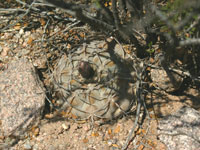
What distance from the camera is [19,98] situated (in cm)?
176

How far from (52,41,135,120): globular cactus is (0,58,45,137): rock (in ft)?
0.57

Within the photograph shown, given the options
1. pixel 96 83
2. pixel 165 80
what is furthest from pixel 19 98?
pixel 165 80

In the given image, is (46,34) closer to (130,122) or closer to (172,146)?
(130,122)

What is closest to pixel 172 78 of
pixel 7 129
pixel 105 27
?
pixel 105 27

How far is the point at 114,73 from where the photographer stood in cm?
169

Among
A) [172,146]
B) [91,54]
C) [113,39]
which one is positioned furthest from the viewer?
[113,39]

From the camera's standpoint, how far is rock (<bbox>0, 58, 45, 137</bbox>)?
1.70 m

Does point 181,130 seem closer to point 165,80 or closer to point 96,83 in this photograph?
point 165,80

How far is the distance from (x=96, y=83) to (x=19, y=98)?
0.62 metres

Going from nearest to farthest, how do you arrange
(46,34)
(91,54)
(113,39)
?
(91,54)
(113,39)
(46,34)

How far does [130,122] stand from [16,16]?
135 centimetres

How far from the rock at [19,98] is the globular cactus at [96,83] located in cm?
17

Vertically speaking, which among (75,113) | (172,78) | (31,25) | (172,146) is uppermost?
(31,25)

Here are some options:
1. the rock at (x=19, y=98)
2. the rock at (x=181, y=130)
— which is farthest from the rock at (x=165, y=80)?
the rock at (x=19, y=98)
